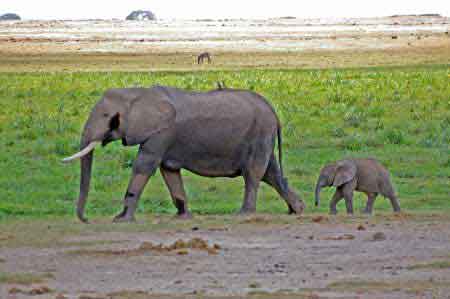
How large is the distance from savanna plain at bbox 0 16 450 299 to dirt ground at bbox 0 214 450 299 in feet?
0.05

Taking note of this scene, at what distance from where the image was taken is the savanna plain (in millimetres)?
7902

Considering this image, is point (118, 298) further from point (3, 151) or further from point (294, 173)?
point (3, 151)

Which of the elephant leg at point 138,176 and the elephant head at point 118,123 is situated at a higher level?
the elephant head at point 118,123

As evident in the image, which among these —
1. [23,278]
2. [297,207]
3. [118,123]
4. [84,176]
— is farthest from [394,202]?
[23,278]

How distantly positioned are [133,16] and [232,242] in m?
183

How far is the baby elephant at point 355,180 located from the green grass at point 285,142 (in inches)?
30.7

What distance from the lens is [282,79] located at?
34.5 meters

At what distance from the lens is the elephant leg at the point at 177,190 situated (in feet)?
38.6

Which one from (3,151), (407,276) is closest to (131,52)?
(3,151)

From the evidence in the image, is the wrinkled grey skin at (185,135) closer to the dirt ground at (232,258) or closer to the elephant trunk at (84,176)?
the elephant trunk at (84,176)

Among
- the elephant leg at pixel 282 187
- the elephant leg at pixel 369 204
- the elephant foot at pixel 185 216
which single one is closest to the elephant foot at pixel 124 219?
the elephant foot at pixel 185 216

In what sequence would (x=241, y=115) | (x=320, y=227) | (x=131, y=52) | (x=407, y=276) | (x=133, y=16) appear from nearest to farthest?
(x=407, y=276) → (x=320, y=227) → (x=241, y=115) → (x=131, y=52) → (x=133, y=16)

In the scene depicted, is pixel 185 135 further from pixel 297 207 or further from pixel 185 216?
pixel 297 207

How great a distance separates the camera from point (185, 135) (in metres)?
11.6
